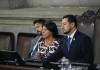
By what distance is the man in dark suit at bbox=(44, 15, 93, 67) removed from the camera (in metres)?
5.13

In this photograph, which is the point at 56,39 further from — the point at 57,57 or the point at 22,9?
the point at 22,9

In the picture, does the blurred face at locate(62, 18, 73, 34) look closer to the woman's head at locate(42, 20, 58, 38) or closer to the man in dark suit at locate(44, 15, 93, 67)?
the man in dark suit at locate(44, 15, 93, 67)

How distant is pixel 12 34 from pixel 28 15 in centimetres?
45

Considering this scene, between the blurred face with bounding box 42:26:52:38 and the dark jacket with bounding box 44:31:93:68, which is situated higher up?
the blurred face with bounding box 42:26:52:38

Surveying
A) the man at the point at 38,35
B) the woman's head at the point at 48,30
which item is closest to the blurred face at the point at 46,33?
the woman's head at the point at 48,30

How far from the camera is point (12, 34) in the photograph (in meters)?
6.72

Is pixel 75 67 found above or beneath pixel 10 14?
beneath

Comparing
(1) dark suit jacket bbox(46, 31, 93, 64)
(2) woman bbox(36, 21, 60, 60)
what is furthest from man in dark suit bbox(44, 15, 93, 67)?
(2) woman bbox(36, 21, 60, 60)

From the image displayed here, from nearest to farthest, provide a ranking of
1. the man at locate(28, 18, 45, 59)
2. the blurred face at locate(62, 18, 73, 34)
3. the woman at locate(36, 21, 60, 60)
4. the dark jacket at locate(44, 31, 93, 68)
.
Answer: the dark jacket at locate(44, 31, 93, 68)
the blurred face at locate(62, 18, 73, 34)
the woman at locate(36, 21, 60, 60)
the man at locate(28, 18, 45, 59)

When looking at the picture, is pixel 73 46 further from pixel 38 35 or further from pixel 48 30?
pixel 38 35

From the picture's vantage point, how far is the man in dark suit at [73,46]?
513 cm

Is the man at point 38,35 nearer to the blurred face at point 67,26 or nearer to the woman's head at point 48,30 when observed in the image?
the woman's head at point 48,30

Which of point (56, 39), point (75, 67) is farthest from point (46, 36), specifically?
point (75, 67)

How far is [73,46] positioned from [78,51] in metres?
0.10
